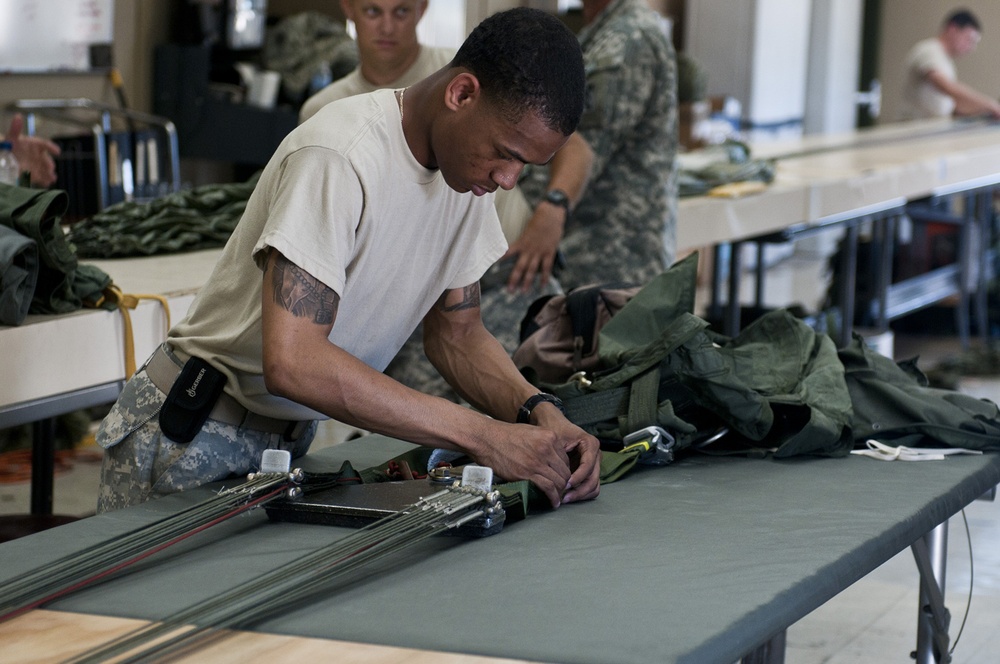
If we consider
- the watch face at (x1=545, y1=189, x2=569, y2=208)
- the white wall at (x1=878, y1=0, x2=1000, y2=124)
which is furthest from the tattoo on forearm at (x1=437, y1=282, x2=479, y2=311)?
the white wall at (x1=878, y1=0, x2=1000, y2=124)

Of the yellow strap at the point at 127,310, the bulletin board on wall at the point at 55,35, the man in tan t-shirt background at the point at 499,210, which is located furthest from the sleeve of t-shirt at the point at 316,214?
the bulletin board on wall at the point at 55,35

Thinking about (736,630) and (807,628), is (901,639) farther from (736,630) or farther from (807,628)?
(736,630)

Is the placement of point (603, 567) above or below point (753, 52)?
below

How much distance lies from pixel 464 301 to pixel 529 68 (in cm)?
46

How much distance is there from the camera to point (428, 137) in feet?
5.26

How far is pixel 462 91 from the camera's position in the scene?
60.7 inches

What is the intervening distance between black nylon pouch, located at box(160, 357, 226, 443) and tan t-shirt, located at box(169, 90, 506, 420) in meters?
0.02

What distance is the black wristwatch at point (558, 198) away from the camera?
111 inches

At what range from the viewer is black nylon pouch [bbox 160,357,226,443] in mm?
1659

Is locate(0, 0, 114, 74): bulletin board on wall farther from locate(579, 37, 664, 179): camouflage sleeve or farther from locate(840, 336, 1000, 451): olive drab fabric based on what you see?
locate(840, 336, 1000, 451): olive drab fabric

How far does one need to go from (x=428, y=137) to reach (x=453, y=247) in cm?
21

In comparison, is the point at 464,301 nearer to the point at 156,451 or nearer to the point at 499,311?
the point at 156,451

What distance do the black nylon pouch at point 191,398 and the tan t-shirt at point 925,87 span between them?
7097 millimetres

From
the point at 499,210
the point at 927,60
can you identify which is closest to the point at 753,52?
the point at 927,60
